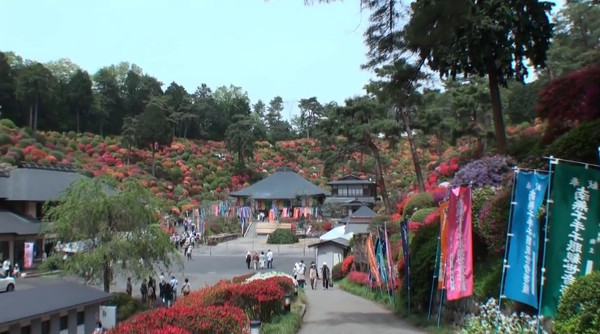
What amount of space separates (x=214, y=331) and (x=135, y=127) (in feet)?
181

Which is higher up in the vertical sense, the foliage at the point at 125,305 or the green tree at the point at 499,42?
the green tree at the point at 499,42

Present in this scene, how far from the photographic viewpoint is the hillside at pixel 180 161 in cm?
5281

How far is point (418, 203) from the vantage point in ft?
80.7

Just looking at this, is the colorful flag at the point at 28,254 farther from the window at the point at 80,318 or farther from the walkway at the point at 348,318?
the walkway at the point at 348,318

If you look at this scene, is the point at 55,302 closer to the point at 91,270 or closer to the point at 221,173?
the point at 91,270

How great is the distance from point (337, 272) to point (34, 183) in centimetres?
1803

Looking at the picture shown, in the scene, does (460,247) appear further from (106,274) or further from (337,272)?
(337,272)

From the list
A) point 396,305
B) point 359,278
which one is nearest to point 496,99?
point 396,305

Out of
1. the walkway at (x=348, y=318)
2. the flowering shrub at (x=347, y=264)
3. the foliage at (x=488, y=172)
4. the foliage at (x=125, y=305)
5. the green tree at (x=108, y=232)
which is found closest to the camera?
the walkway at (x=348, y=318)

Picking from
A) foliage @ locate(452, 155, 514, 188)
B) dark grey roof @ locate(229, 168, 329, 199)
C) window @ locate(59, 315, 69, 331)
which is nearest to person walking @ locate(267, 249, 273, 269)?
window @ locate(59, 315, 69, 331)

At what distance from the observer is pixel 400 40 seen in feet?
33.4

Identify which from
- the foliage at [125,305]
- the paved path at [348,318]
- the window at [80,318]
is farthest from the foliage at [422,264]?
the foliage at [125,305]

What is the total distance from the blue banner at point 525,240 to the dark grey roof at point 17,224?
2665cm

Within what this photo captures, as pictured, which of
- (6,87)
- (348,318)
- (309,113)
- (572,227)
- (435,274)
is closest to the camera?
(572,227)
